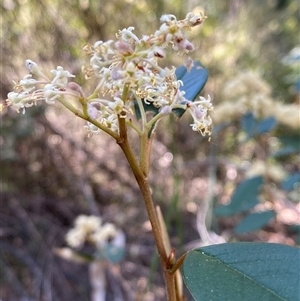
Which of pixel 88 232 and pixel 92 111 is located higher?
pixel 88 232

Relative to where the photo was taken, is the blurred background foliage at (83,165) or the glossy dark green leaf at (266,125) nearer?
the glossy dark green leaf at (266,125)

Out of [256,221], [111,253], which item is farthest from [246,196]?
[111,253]

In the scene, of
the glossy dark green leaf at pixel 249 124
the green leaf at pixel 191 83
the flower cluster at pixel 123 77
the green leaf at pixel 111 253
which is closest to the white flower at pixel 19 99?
the flower cluster at pixel 123 77

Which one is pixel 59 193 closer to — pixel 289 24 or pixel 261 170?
pixel 261 170

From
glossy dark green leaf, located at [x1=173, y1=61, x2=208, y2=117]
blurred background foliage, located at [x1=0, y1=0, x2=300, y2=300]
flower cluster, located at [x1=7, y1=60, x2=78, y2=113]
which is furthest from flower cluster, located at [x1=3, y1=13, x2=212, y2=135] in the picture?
blurred background foliage, located at [x1=0, y1=0, x2=300, y2=300]

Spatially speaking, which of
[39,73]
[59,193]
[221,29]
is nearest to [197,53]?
[221,29]

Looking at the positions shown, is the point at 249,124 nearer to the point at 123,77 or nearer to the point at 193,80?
the point at 193,80

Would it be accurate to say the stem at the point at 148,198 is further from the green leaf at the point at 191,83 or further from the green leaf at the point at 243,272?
the green leaf at the point at 191,83
